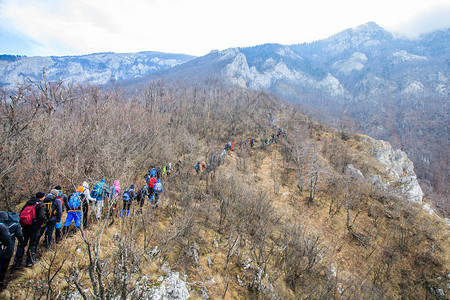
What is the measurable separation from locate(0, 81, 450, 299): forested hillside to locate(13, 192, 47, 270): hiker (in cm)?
26

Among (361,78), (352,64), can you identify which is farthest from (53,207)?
(352,64)

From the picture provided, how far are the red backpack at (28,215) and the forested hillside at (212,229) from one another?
0.90 m

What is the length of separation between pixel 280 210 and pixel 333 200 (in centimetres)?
427

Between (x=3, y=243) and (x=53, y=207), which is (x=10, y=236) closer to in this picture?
(x=3, y=243)

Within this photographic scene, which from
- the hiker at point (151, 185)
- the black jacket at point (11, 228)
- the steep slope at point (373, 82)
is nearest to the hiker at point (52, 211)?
the black jacket at point (11, 228)

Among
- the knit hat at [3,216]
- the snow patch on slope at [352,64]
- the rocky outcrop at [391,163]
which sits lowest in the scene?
the rocky outcrop at [391,163]

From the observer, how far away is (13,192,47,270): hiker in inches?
166

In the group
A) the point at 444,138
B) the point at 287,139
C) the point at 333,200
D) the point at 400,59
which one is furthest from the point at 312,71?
the point at 333,200

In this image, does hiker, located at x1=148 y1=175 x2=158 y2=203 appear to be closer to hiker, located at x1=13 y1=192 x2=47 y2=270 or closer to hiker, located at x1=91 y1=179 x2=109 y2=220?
hiker, located at x1=91 y1=179 x2=109 y2=220

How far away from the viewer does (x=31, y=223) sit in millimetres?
4262

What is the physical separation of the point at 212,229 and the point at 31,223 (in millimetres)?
6509

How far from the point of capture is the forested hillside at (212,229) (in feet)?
14.6

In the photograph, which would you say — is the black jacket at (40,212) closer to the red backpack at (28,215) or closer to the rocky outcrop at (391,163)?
the red backpack at (28,215)

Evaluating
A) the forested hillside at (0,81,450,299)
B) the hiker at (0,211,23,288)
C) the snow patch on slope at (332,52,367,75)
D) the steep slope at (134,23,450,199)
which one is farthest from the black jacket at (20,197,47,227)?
the snow patch on slope at (332,52,367,75)
